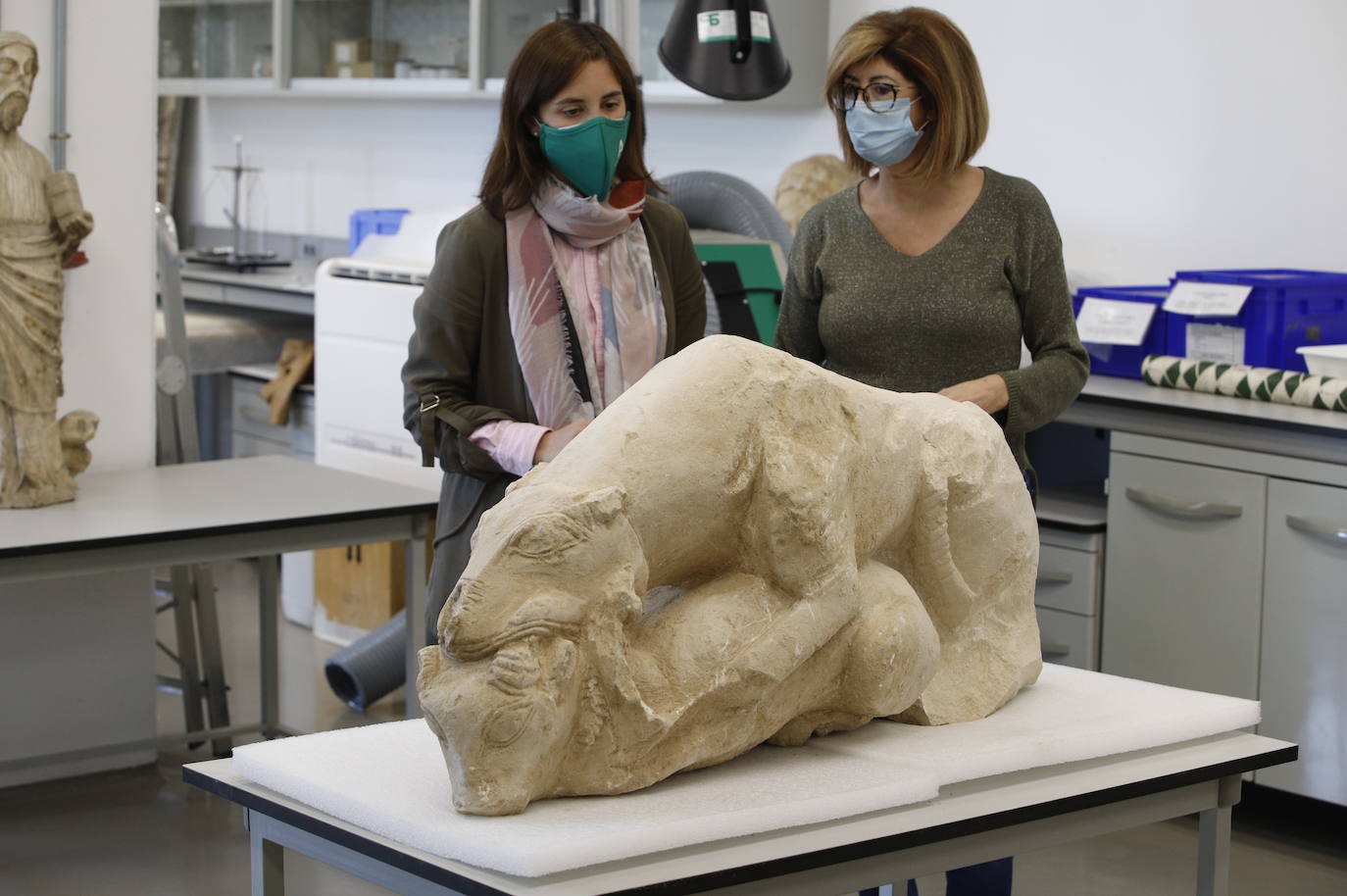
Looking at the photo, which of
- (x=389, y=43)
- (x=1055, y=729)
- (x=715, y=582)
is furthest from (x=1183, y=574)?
(x=389, y=43)

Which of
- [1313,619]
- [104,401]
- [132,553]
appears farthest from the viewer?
[104,401]

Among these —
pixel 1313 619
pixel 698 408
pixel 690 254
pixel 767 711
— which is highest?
pixel 690 254

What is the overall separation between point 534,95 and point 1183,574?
2.00 meters

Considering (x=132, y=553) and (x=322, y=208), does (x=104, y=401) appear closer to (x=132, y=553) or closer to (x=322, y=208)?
(x=132, y=553)

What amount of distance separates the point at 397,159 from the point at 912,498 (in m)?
4.94

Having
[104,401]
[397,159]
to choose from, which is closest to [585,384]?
[104,401]

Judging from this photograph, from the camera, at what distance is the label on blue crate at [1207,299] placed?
354 centimetres

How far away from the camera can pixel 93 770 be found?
144 inches

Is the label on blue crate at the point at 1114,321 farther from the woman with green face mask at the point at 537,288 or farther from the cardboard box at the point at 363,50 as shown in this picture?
the cardboard box at the point at 363,50

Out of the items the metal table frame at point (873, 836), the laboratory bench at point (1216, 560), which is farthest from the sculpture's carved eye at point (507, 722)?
the laboratory bench at point (1216, 560)

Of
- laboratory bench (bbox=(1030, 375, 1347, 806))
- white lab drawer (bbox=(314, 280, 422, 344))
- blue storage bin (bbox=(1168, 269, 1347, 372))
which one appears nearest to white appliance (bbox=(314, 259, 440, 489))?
white lab drawer (bbox=(314, 280, 422, 344))

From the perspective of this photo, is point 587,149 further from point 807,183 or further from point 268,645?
point 807,183

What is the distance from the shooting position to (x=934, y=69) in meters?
2.19

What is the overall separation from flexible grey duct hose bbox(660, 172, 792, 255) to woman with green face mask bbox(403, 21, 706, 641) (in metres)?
2.02
